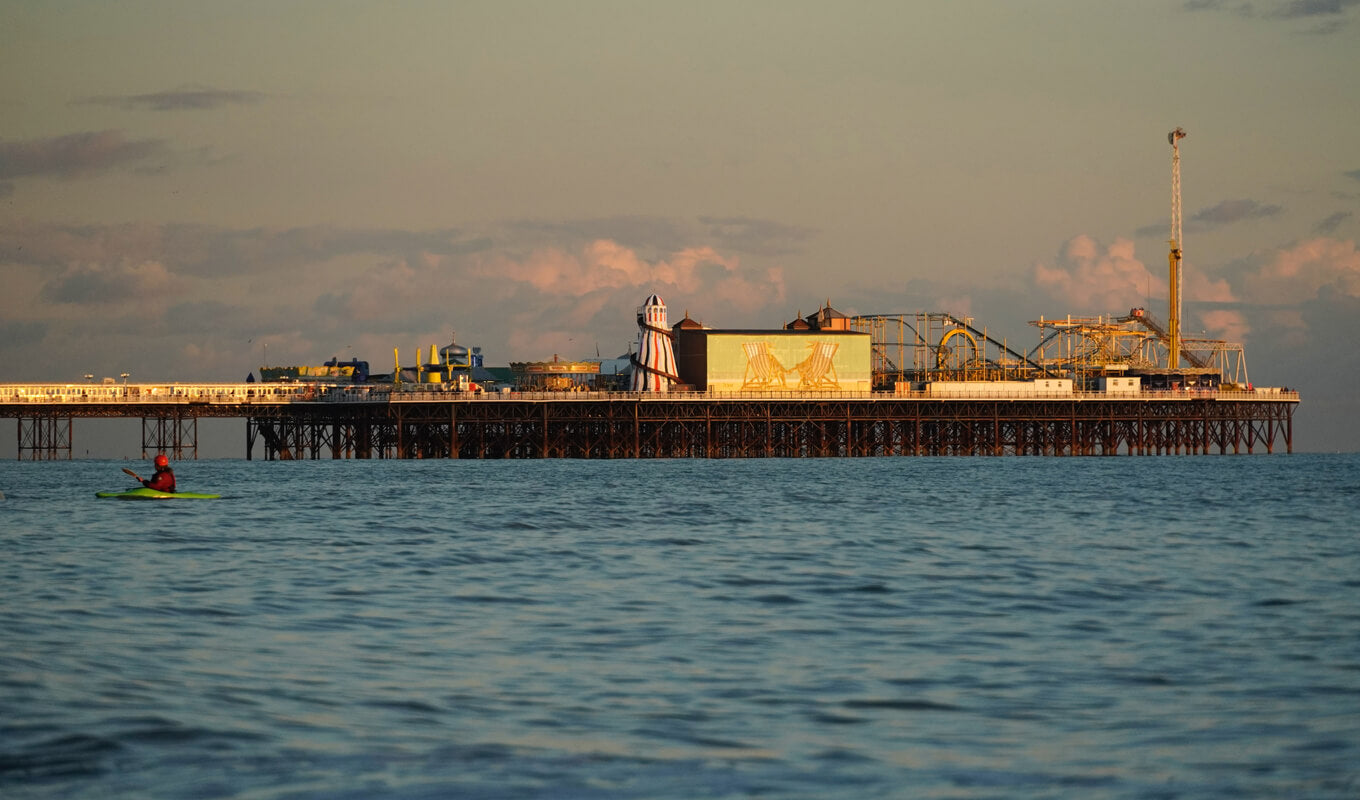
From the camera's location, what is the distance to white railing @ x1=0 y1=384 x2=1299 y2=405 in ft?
360

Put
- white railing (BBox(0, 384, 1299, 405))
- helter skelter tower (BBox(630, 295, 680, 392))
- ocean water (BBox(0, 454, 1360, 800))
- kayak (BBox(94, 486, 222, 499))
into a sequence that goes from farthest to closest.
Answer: helter skelter tower (BBox(630, 295, 680, 392)) < white railing (BBox(0, 384, 1299, 405)) < kayak (BBox(94, 486, 222, 499)) < ocean water (BBox(0, 454, 1360, 800))

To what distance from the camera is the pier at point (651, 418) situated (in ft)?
364

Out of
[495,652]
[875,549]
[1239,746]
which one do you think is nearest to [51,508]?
[875,549]

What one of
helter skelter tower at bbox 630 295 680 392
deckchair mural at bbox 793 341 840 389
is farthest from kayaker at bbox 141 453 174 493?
deckchair mural at bbox 793 341 840 389

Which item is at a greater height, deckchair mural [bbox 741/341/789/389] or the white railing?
deckchair mural [bbox 741/341/789/389]

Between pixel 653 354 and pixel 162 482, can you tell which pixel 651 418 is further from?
pixel 162 482

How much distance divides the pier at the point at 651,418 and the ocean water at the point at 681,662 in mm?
74449

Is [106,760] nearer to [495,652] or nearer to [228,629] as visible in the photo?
[495,652]

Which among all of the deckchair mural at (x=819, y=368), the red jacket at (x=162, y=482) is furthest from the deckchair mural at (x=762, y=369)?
the red jacket at (x=162, y=482)

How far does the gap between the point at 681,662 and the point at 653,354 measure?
10230 cm

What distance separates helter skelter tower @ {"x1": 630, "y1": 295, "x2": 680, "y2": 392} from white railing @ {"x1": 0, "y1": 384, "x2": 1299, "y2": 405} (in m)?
4.65

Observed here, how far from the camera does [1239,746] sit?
43.4 ft

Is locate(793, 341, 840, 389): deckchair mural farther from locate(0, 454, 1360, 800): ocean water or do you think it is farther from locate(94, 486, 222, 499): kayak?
locate(0, 454, 1360, 800): ocean water

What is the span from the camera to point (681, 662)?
17.4m
